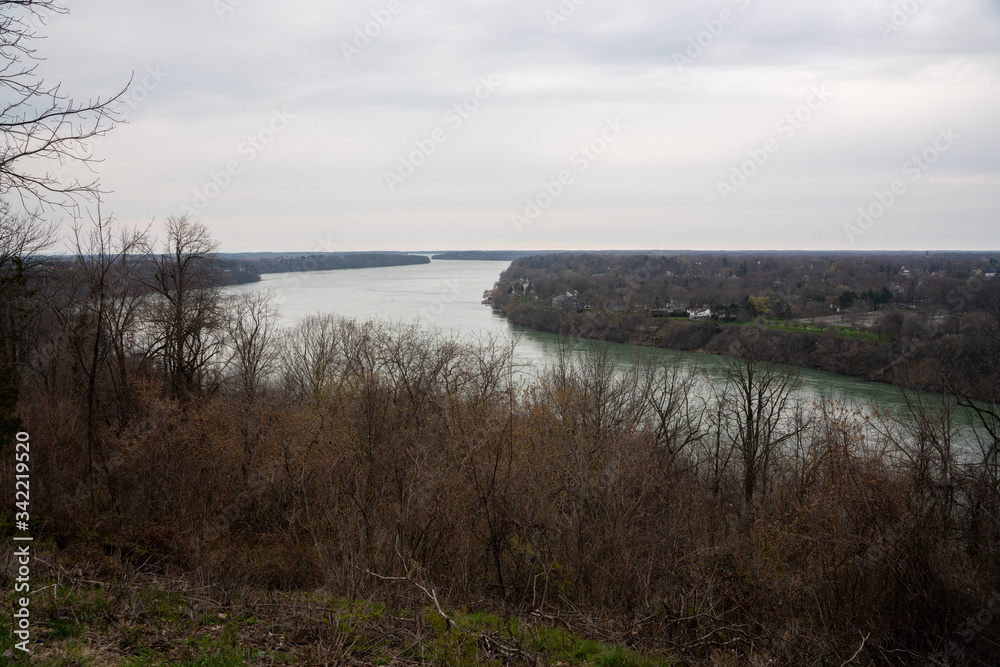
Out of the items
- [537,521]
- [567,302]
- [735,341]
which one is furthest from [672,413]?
[567,302]

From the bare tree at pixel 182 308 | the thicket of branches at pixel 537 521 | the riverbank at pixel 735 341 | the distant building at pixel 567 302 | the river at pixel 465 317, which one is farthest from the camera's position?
the distant building at pixel 567 302

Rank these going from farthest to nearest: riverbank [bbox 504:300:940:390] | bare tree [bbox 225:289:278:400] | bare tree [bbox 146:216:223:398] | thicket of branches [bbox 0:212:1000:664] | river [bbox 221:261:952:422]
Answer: river [bbox 221:261:952:422] < riverbank [bbox 504:300:940:390] < bare tree [bbox 225:289:278:400] < bare tree [bbox 146:216:223:398] < thicket of branches [bbox 0:212:1000:664]

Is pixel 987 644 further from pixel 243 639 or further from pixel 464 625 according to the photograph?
pixel 243 639

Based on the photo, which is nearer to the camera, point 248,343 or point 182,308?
point 182,308

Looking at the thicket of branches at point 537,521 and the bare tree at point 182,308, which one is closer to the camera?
the thicket of branches at point 537,521

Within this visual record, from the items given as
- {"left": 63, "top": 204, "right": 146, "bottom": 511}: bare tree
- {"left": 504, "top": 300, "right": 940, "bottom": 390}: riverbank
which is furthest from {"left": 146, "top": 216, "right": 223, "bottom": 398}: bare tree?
{"left": 504, "top": 300, "right": 940, "bottom": 390}: riverbank

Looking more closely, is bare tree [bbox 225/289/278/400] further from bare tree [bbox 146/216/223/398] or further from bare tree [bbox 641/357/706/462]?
bare tree [bbox 641/357/706/462]

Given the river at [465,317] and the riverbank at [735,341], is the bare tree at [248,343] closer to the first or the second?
the river at [465,317]

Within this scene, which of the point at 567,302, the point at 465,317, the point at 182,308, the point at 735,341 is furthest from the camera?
the point at 465,317

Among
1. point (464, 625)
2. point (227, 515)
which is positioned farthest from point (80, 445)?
point (464, 625)

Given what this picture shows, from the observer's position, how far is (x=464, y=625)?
6078 mm

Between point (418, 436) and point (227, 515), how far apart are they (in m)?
4.86

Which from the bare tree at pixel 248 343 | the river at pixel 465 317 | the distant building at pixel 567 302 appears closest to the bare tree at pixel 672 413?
the river at pixel 465 317

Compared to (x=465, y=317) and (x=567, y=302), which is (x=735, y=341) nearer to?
(x=567, y=302)
